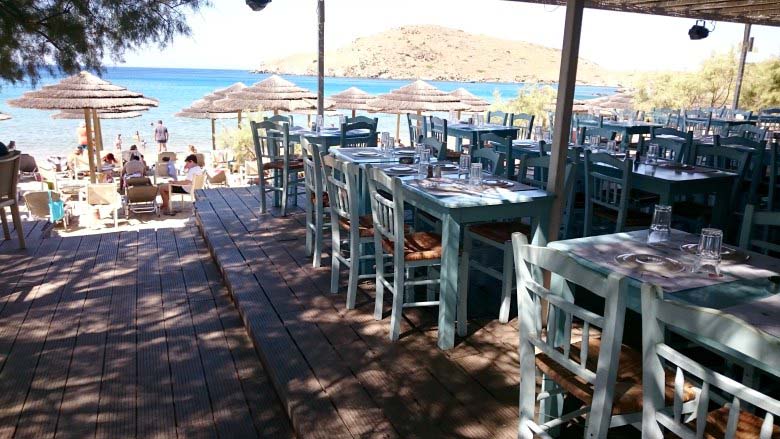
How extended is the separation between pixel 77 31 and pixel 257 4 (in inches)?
88.1

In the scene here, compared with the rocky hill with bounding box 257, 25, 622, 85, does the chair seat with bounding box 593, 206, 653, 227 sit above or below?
below

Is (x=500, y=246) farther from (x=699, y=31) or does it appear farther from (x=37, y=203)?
(x=37, y=203)

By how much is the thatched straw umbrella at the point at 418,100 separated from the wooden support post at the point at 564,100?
852 centimetres

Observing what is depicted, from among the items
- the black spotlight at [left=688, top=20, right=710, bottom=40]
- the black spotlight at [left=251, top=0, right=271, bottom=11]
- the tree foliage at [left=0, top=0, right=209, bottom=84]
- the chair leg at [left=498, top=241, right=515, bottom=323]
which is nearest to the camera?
the chair leg at [left=498, top=241, right=515, bottom=323]

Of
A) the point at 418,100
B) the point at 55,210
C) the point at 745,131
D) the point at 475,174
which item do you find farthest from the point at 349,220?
the point at 418,100

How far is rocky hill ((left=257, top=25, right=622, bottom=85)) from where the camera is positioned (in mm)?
69625

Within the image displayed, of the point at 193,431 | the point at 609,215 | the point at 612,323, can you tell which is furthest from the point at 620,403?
the point at 609,215

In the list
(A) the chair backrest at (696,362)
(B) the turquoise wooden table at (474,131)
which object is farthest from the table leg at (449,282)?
(B) the turquoise wooden table at (474,131)

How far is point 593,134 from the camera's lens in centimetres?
758

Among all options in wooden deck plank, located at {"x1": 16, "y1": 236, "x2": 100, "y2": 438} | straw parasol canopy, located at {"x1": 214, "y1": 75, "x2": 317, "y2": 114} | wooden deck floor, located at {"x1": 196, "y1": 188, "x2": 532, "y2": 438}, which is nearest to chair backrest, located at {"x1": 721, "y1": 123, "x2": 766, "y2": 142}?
wooden deck floor, located at {"x1": 196, "y1": 188, "x2": 532, "y2": 438}

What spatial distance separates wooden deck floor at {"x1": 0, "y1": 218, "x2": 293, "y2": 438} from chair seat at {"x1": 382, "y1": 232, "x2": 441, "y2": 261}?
1.02 metres

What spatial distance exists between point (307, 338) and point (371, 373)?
1.78ft

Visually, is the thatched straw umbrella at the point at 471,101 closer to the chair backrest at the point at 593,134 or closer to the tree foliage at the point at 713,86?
the chair backrest at the point at 593,134

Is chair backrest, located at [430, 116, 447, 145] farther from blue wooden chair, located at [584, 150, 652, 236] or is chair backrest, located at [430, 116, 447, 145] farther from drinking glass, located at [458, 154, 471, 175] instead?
drinking glass, located at [458, 154, 471, 175]
